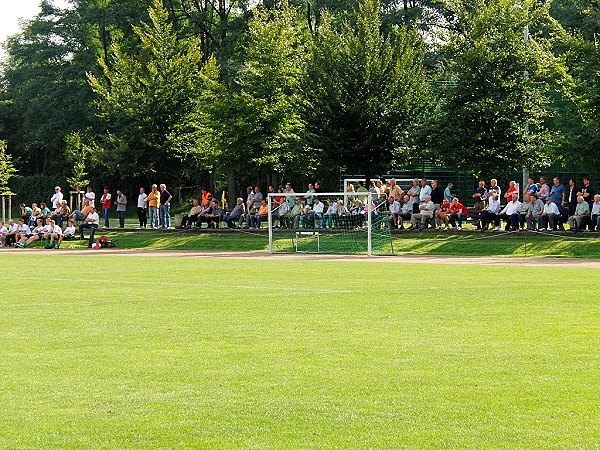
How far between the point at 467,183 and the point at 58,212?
1999 centimetres

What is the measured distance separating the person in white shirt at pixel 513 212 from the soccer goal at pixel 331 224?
12.7 feet

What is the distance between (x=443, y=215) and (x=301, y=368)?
27084 mm

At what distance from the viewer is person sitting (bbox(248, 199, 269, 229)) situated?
1575 inches

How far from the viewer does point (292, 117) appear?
147ft

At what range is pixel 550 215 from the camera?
112 ft

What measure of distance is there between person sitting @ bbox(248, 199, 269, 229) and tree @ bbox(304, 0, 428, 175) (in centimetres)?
342

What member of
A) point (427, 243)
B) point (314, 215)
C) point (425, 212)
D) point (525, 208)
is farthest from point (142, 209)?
point (525, 208)

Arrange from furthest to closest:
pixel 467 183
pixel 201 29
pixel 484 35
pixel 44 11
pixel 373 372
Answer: pixel 44 11
pixel 201 29
pixel 467 183
pixel 484 35
pixel 373 372

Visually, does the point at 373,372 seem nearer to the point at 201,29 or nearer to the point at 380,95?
the point at 380,95

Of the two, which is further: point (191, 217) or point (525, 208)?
point (191, 217)

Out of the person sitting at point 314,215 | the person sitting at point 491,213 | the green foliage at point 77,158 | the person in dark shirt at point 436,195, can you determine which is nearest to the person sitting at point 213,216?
the person sitting at point 314,215

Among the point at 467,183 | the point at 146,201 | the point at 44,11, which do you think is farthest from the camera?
the point at 44,11

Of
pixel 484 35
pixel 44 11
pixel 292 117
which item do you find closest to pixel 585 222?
pixel 484 35

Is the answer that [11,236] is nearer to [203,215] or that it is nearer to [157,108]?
[203,215]
